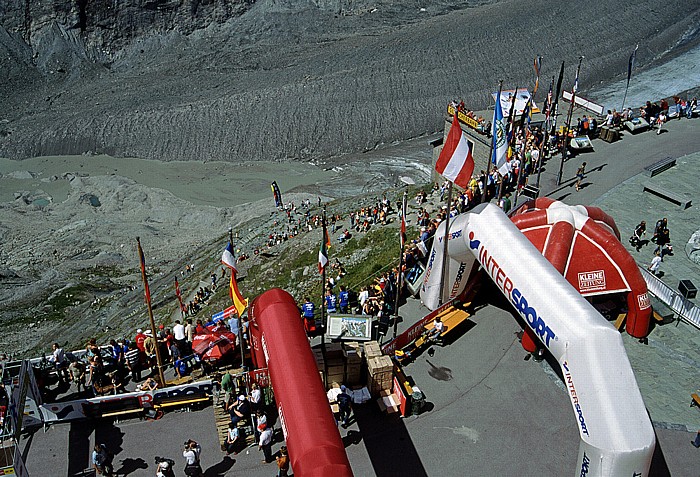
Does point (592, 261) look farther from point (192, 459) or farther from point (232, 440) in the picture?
point (192, 459)

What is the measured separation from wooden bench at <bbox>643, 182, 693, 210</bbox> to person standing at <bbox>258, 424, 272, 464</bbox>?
2142cm

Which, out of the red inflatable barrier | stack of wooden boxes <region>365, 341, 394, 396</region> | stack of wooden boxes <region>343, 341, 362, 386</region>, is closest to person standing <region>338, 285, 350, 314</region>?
stack of wooden boxes <region>343, 341, 362, 386</region>

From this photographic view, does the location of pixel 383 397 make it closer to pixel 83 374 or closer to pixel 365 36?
pixel 83 374

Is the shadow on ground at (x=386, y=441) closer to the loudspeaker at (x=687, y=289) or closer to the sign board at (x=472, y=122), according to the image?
the loudspeaker at (x=687, y=289)

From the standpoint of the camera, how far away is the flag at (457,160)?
2108cm

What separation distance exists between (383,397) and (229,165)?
40.7 metres

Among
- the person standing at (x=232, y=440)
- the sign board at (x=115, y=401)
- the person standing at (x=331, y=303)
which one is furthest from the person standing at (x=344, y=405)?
the person standing at (x=331, y=303)

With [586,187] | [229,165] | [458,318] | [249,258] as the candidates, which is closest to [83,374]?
[458,318]

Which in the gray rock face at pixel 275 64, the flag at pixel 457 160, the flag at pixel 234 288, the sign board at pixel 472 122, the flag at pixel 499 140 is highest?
the flag at pixel 457 160

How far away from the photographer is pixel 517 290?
765 inches

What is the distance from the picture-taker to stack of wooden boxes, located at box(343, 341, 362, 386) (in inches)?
791

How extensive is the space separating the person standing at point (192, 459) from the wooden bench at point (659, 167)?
985 inches

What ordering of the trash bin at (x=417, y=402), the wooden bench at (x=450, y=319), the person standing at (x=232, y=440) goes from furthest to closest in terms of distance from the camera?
the wooden bench at (x=450, y=319), the trash bin at (x=417, y=402), the person standing at (x=232, y=440)

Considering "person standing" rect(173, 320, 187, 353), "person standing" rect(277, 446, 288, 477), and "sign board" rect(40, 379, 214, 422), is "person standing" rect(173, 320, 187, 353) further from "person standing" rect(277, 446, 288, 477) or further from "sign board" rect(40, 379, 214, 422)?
"person standing" rect(277, 446, 288, 477)
